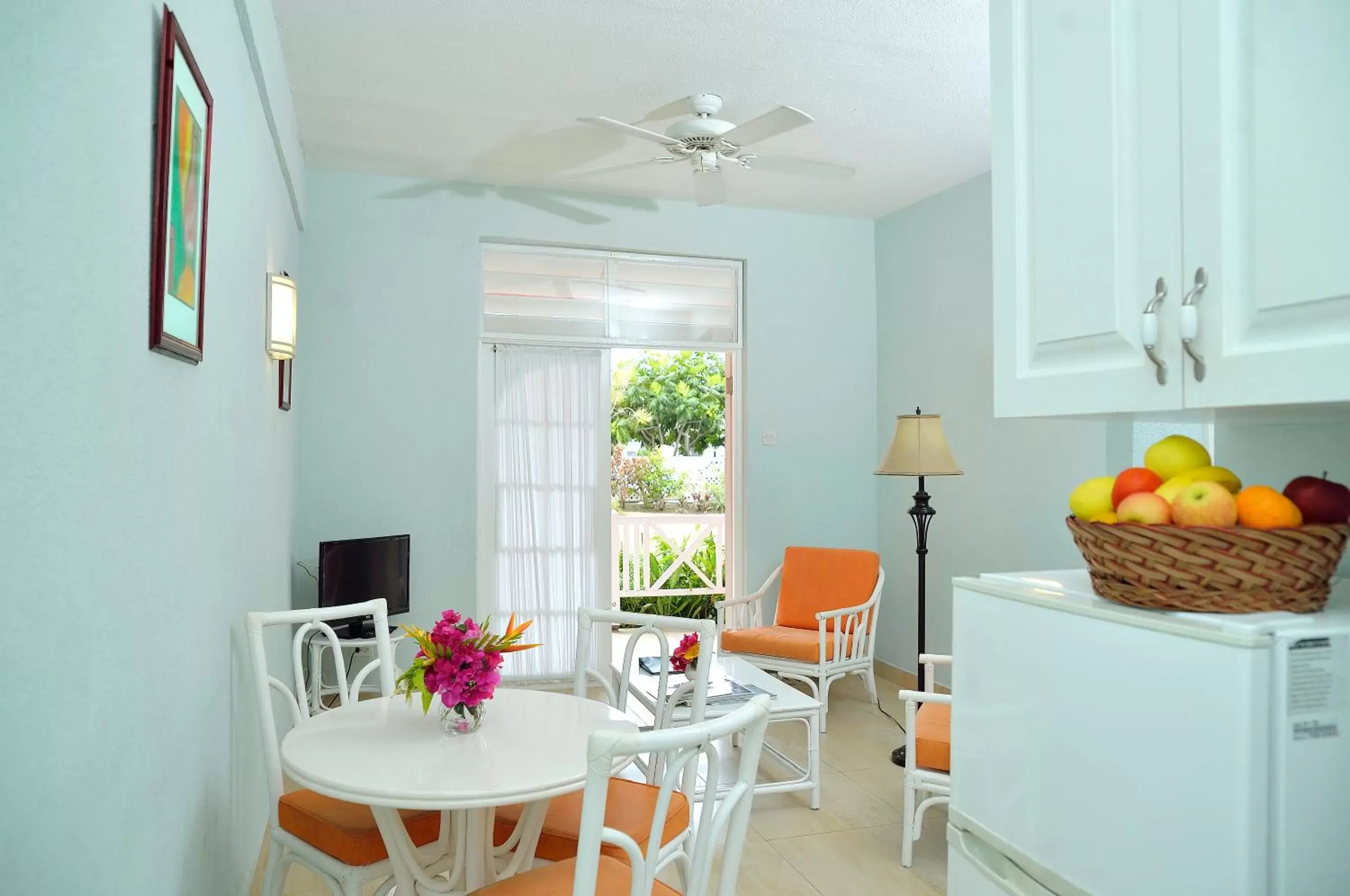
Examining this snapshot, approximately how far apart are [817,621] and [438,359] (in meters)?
2.54

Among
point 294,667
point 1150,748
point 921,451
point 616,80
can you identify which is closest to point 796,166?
point 616,80

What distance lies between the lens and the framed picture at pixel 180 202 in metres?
1.44

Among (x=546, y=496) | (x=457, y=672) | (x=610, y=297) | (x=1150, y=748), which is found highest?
(x=610, y=297)

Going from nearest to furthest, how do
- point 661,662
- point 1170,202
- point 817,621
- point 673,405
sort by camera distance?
point 1170,202 → point 661,662 → point 817,621 → point 673,405

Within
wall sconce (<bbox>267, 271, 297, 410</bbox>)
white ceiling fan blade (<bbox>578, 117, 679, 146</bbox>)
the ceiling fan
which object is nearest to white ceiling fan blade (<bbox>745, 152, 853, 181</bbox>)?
the ceiling fan

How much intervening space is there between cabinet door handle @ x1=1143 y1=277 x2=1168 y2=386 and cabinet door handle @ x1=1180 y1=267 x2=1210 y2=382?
1.4 inches

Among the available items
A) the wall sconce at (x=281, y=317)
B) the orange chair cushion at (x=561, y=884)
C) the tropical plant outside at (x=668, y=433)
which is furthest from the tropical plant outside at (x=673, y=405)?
the orange chair cushion at (x=561, y=884)

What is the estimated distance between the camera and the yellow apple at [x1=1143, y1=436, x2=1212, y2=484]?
1.20 meters

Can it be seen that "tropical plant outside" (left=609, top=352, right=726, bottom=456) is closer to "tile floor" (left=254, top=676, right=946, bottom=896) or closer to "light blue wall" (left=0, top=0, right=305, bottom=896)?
"tile floor" (left=254, top=676, right=946, bottom=896)

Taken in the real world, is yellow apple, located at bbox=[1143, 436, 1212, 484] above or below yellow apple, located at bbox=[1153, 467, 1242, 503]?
above

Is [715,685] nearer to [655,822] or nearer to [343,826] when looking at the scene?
[343,826]

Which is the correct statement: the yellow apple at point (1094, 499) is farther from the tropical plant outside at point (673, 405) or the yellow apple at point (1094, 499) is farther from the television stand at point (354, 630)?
the tropical plant outside at point (673, 405)

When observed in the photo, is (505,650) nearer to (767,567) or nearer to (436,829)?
(436,829)

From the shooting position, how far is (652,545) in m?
7.36
